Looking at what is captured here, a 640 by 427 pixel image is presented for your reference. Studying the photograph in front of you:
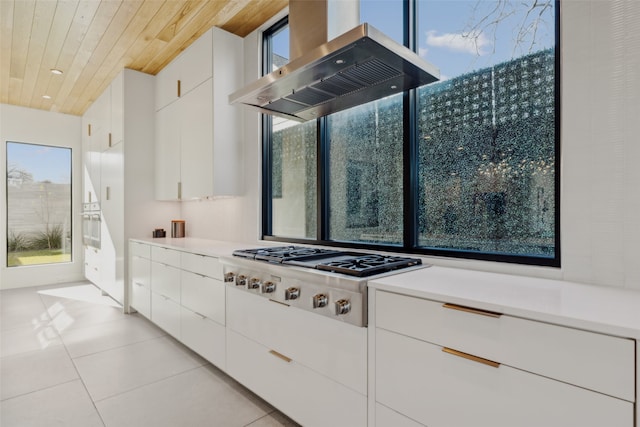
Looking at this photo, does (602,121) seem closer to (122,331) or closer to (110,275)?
(122,331)

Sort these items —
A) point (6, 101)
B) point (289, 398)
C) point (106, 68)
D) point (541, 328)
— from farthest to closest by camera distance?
1. point (6, 101)
2. point (106, 68)
3. point (289, 398)
4. point (541, 328)

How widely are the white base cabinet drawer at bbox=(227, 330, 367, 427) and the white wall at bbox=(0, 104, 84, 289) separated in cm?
470

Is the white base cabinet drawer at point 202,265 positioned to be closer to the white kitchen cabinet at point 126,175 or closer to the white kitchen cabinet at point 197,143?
the white kitchen cabinet at point 197,143

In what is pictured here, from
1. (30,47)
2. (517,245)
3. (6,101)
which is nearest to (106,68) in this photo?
(30,47)

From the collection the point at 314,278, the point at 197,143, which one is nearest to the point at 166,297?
the point at 197,143

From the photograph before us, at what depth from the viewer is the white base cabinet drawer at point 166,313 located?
279cm

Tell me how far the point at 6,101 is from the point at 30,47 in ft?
7.34

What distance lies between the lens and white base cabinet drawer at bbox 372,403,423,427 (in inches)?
49.1

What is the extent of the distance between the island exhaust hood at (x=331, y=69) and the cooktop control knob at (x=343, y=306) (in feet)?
3.62

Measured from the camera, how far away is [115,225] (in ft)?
12.9

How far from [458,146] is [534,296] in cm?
96

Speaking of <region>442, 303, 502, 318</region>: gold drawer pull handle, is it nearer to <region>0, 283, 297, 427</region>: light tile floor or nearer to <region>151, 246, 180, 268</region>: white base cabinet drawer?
<region>0, 283, 297, 427</region>: light tile floor

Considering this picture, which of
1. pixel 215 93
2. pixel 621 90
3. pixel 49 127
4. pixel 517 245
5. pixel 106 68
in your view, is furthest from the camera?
pixel 49 127

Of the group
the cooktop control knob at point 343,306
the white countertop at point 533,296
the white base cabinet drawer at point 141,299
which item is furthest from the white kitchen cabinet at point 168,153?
the white countertop at point 533,296
